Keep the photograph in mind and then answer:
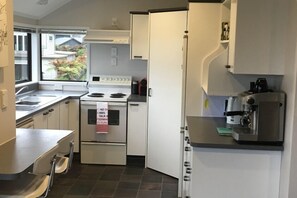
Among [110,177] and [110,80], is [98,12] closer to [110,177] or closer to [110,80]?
[110,80]

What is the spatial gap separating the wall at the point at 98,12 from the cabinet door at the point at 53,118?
1562 millimetres

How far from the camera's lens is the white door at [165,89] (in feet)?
14.8

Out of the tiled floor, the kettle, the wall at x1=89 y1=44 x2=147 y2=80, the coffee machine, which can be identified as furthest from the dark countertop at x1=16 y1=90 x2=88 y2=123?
the coffee machine

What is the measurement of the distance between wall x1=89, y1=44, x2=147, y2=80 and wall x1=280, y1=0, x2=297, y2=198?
10.6ft

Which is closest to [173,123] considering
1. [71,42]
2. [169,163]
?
[169,163]

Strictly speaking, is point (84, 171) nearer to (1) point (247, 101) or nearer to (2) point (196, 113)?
(2) point (196, 113)

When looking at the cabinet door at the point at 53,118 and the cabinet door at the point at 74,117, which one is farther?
the cabinet door at the point at 74,117

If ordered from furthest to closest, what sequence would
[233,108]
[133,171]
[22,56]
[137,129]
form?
[22,56]
[137,129]
[133,171]
[233,108]

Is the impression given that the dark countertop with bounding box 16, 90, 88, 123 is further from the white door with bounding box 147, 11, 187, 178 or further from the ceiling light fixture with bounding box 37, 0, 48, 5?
the ceiling light fixture with bounding box 37, 0, 48, 5

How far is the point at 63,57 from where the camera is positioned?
237 inches

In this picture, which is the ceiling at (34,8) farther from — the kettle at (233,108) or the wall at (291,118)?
the wall at (291,118)

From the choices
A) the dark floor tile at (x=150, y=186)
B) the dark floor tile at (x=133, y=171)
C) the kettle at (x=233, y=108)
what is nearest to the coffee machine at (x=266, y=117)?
the kettle at (x=233, y=108)

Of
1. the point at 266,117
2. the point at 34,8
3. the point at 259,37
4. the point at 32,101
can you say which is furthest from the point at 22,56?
the point at 266,117

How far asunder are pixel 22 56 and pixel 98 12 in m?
1.27
